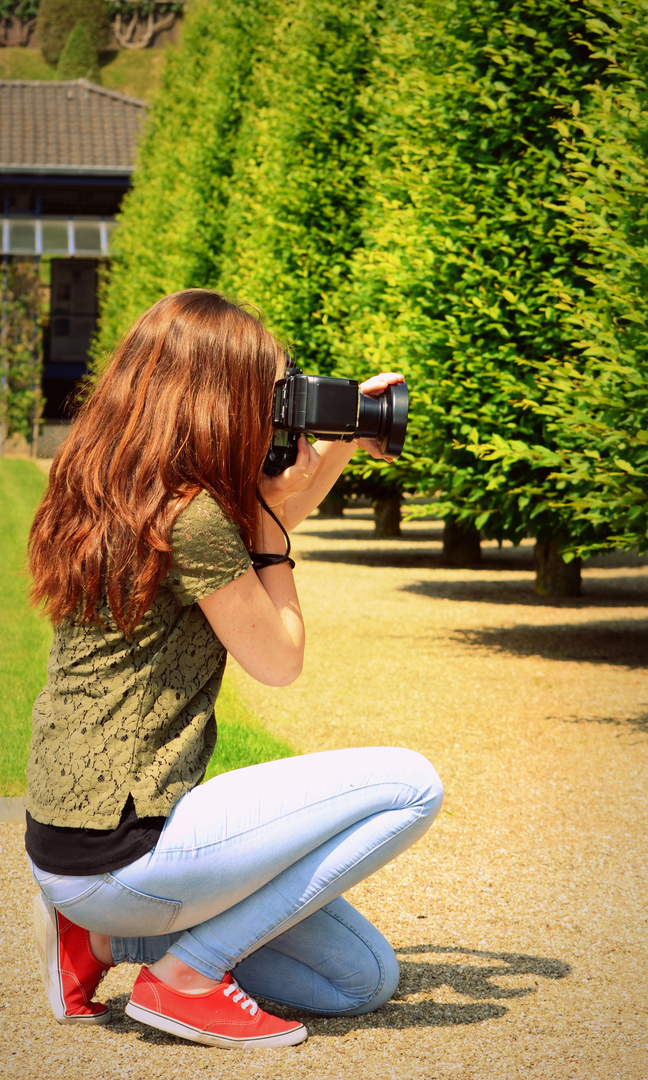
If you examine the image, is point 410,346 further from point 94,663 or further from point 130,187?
point 130,187

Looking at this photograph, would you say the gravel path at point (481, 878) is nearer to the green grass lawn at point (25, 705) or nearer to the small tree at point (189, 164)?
the green grass lawn at point (25, 705)

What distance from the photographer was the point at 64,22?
77.0 meters

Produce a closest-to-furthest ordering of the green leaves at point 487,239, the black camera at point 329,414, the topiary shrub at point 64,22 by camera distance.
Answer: the black camera at point 329,414, the green leaves at point 487,239, the topiary shrub at point 64,22

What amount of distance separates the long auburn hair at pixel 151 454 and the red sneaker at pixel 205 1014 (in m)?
0.83

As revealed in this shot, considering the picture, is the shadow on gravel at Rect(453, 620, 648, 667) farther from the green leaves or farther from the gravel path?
the green leaves

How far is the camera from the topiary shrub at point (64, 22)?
75.8m

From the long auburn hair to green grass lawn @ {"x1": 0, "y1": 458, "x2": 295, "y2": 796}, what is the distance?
30cm

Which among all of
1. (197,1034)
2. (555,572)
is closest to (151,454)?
(197,1034)

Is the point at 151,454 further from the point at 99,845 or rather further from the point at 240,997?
the point at 240,997

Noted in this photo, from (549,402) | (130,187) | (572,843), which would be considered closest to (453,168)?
(549,402)

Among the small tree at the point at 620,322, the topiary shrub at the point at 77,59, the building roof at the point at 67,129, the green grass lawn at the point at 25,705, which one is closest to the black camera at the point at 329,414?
the green grass lawn at the point at 25,705

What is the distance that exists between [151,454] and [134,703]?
1.67 ft

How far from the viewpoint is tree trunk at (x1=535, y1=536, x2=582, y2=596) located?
32.7ft

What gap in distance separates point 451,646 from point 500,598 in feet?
8.32
